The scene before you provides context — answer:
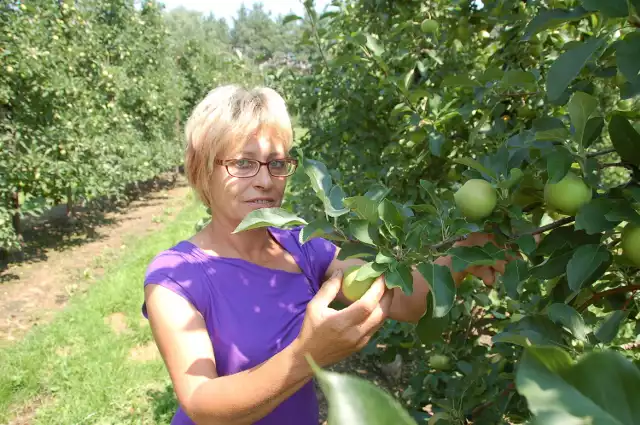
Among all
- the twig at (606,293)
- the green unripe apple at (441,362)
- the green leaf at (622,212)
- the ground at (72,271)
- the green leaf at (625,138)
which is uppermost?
the green leaf at (625,138)

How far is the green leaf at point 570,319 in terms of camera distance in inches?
33.0

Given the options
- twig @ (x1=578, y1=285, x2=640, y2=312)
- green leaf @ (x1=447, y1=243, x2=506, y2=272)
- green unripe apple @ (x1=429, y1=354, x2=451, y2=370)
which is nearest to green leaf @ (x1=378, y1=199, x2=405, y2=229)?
green leaf @ (x1=447, y1=243, x2=506, y2=272)

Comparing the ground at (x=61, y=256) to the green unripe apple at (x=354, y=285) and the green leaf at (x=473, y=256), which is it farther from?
the green leaf at (x=473, y=256)

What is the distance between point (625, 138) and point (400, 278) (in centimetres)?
41

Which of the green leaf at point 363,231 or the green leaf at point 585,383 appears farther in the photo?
the green leaf at point 363,231

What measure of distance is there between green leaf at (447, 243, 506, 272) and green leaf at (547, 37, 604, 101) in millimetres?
271

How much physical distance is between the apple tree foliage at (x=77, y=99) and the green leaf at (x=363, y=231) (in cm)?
233

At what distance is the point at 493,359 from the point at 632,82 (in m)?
1.04

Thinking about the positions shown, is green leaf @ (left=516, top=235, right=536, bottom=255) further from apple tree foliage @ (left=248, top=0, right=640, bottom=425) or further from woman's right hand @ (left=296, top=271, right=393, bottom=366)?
woman's right hand @ (left=296, top=271, right=393, bottom=366)

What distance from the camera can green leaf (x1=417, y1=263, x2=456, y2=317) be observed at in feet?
2.72

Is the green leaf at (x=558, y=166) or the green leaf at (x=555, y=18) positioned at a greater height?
the green leaf at (x=555, y=18)

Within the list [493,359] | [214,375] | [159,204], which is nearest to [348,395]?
[214,375]

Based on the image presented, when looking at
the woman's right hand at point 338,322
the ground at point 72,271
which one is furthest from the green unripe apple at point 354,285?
the ground at point 72,271

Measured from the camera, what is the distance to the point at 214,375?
1078mm
